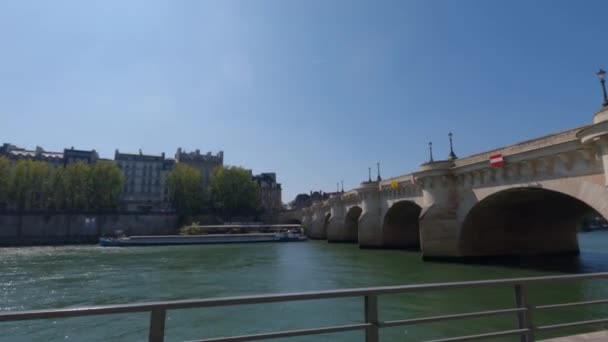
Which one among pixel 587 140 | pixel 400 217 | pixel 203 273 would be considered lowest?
pixel 203 273

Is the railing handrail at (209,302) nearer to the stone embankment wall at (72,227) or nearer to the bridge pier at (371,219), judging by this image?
the bridge pier at (371,219)

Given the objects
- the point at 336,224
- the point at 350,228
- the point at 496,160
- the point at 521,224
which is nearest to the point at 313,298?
the point at 496,160

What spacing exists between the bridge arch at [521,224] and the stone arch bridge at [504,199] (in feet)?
0.21

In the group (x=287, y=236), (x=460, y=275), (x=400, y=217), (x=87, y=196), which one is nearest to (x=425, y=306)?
(x=460, y=275)

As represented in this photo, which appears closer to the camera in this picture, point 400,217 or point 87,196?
point 400,217

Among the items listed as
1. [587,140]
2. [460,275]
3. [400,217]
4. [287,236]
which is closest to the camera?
[587,140]

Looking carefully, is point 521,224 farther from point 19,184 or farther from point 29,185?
point 19,184

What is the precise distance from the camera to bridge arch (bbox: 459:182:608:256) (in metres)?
24.6

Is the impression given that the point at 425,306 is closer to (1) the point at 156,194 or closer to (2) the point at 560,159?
(2) the point at 560,159

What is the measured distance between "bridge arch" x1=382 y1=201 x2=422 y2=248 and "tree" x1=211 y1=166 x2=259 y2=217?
57.4 metres

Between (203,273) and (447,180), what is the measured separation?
727 inches

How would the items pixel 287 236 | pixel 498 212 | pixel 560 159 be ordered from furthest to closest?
pixel 287 236 → pixel 498 212 → pixel 560 159

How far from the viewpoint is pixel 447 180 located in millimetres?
26391

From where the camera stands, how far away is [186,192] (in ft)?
289
